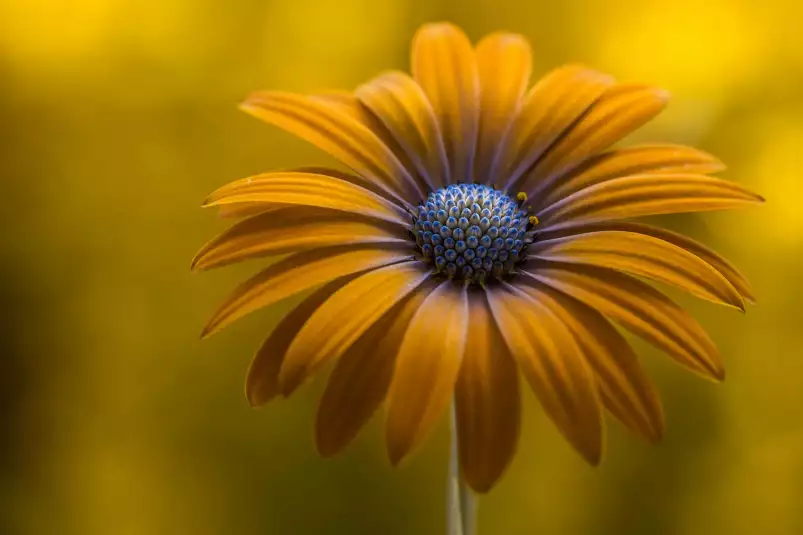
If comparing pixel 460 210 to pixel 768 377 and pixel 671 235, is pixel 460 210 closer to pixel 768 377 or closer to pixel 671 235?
pixel 671 235

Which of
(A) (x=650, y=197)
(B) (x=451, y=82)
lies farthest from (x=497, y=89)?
(A) (x=650, y=197)

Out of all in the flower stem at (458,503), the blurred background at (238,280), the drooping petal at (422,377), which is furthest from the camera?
the blurred background at (238,280)

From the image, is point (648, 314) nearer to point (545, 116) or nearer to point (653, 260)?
point (653, 260)

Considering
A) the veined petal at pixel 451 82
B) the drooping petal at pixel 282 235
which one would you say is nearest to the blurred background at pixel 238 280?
the veined petal at pixel 451 82

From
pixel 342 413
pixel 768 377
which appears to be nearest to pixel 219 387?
pixel 342 413

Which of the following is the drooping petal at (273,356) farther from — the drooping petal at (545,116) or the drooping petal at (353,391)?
the drooping petal at (545,116)

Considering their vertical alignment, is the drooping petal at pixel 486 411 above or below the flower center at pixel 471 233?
below
